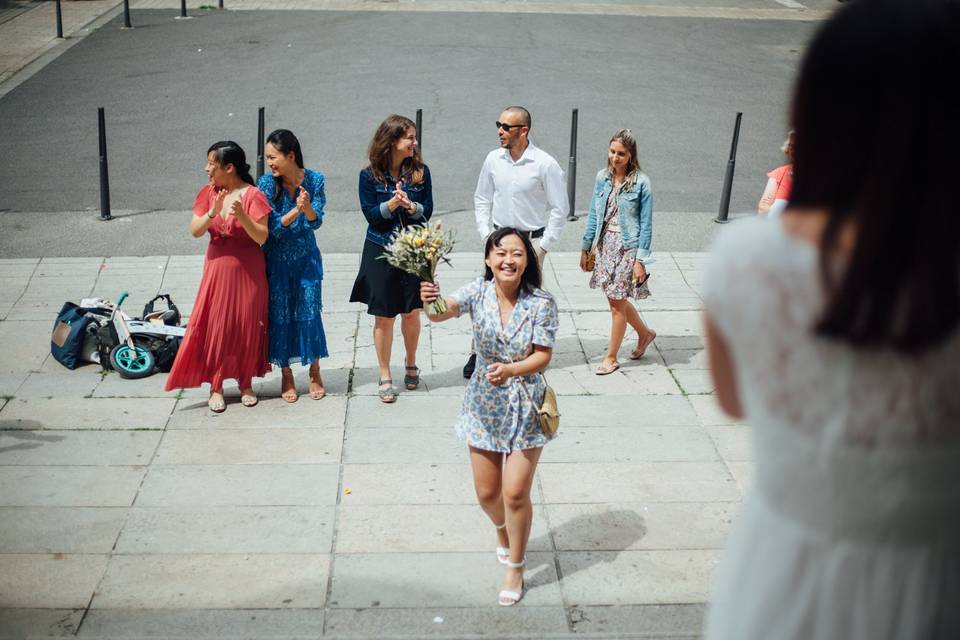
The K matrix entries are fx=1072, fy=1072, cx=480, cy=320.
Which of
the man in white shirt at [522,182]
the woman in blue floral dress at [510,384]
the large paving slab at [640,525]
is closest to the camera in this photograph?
the woman in blue floral dress at [510,384]

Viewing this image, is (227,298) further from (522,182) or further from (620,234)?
(620,234)

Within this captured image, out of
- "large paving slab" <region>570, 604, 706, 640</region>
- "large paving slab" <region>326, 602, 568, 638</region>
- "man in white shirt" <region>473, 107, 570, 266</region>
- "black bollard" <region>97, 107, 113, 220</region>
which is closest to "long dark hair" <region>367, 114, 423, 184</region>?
"man in white shirt" <region>473, 107, 570, 266</region>

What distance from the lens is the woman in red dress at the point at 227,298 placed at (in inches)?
279

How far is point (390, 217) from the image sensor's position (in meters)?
7.41

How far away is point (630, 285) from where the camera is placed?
804 cm

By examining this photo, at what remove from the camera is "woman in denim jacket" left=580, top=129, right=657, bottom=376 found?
7.84 meters

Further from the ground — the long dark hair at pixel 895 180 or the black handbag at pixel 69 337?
the long dark hair at pixel 895 180

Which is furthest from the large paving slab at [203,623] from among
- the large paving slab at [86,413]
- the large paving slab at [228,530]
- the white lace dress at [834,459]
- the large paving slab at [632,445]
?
the white lace dress at [834,459]

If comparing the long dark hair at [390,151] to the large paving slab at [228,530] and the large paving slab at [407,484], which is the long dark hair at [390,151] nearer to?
the large paving slab at [407,484]

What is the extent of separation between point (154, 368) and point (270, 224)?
161 centimetres

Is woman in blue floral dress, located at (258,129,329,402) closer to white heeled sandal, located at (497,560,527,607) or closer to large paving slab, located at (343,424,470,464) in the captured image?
large paving slab, located at (343,424,470,464)

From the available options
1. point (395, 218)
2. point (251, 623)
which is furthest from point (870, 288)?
point (395, 218)

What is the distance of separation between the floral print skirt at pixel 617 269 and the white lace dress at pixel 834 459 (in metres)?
6.22

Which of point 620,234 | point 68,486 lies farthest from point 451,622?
point 620,234
